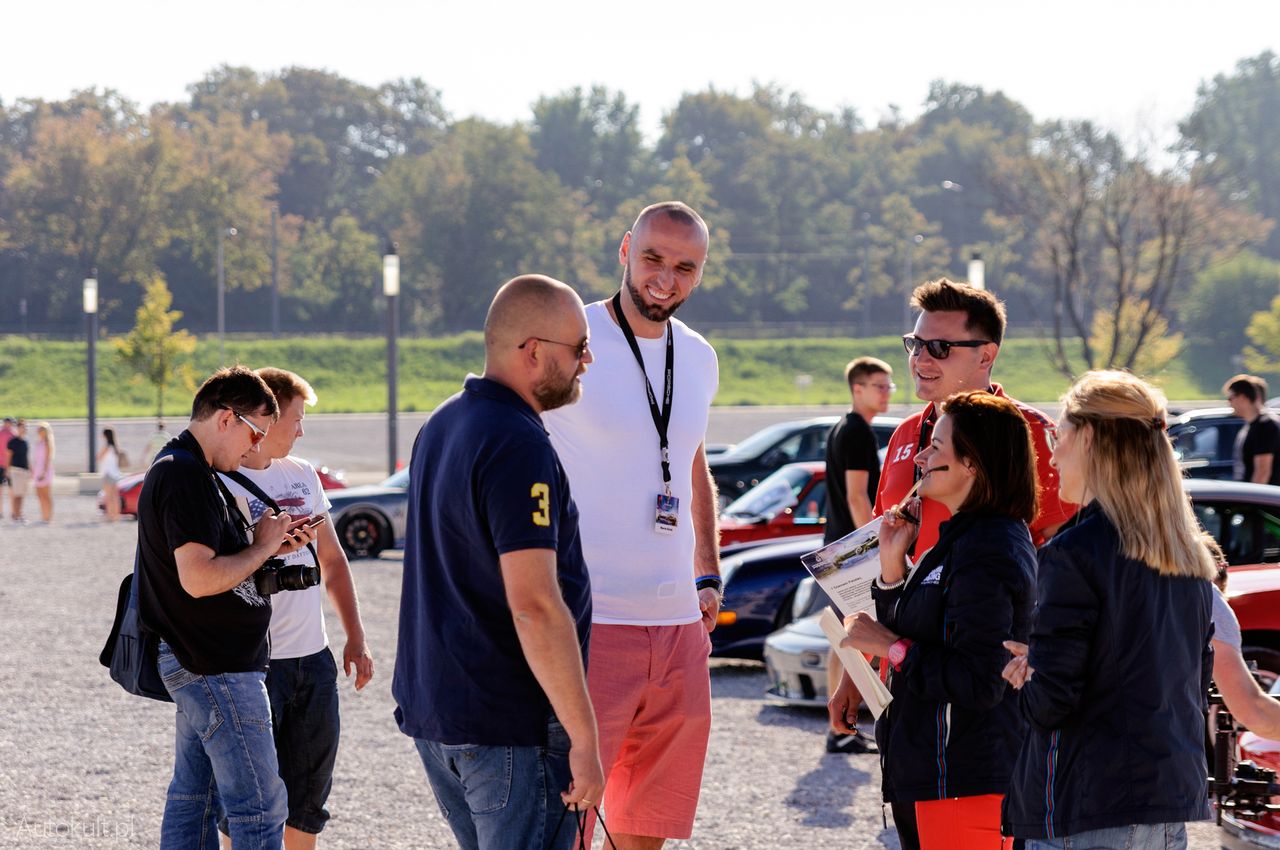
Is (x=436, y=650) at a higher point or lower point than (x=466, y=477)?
lower

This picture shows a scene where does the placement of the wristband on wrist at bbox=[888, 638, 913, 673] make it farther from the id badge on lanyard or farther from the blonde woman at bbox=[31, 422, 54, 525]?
the blonde woman at bbox=[31, 422, 54, 525]

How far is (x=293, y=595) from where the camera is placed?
515 centimetres

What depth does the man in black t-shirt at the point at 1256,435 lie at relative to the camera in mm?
12383

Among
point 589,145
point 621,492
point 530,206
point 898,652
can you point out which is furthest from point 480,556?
point 589,145

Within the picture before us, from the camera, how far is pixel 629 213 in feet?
338

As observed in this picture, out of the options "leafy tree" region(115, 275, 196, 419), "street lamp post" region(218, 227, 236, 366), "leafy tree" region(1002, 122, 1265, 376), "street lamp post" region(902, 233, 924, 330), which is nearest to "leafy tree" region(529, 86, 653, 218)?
"street lamp post" region(902, 233, 924, 330)

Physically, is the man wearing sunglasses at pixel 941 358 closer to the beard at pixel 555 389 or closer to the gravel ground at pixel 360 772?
the beard at pixel 555 389

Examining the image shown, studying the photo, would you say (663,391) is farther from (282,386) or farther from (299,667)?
(299,667)

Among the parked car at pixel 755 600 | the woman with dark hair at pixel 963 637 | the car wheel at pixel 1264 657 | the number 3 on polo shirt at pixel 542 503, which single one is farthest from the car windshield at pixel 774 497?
the number 3 on polo shirt at pixel 542 503

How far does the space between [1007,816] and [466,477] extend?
1.37 m

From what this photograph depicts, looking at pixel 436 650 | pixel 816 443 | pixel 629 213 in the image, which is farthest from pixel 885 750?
pixel 629 213

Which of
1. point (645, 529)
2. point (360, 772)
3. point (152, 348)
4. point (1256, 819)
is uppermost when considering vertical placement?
point (645, 529)

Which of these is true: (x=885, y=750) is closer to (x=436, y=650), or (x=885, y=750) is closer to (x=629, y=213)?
(x=436, y=650)

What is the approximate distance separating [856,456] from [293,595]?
13.0 feet
